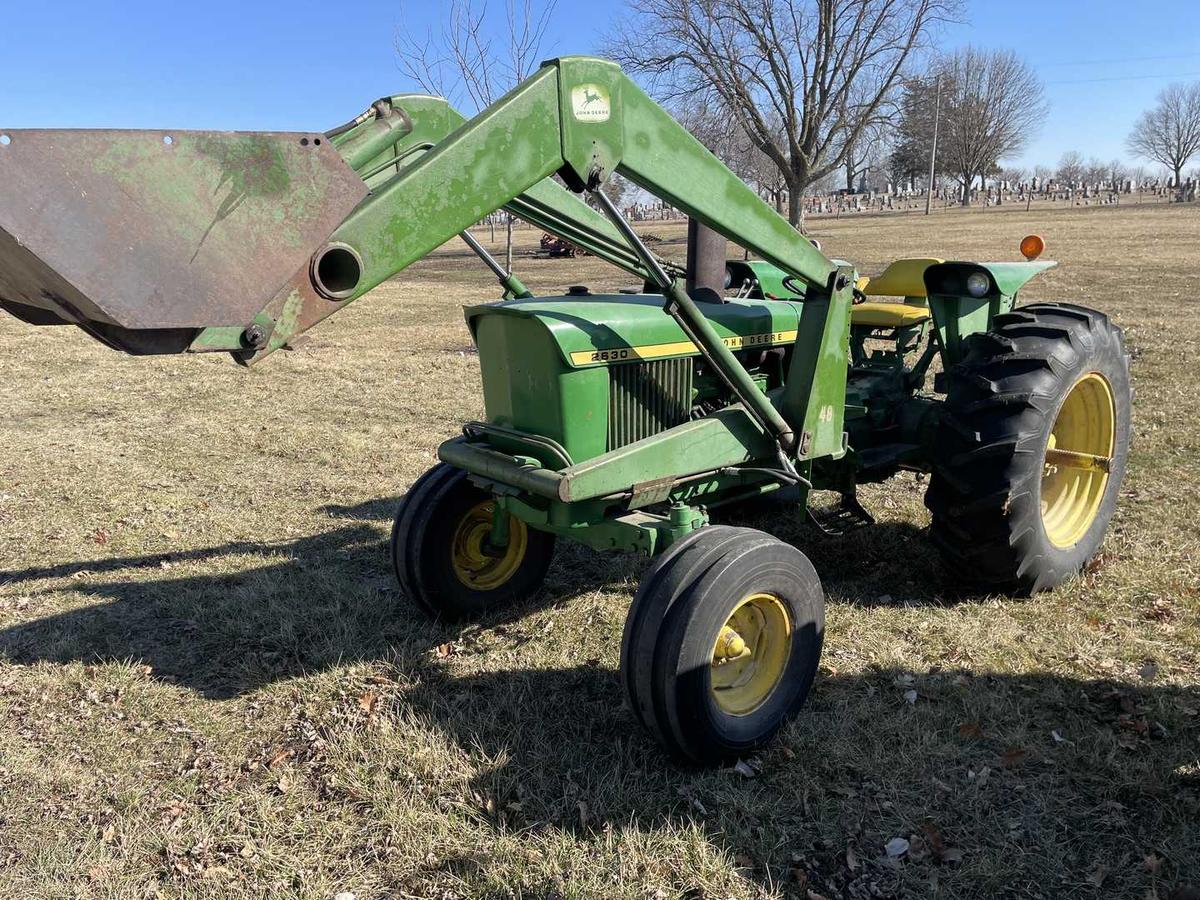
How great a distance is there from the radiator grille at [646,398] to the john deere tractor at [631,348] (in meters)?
0.02

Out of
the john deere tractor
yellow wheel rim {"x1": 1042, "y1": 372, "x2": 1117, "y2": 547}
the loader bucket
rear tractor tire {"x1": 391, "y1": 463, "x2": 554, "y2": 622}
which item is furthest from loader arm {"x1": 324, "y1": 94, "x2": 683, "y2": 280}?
yellow wheel rim {"x1": 1042, "y1": 372, "x2": 1117, "y2": 547}

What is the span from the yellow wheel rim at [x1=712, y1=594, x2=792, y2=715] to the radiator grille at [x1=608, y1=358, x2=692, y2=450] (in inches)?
32.8

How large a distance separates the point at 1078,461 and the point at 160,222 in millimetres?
4273

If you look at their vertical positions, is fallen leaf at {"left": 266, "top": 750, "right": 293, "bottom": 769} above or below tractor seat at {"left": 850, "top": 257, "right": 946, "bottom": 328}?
below

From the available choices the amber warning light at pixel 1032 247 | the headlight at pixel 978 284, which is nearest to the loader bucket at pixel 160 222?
the headlight at pixel 978 284

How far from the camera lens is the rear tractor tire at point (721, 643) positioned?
2.91 metres

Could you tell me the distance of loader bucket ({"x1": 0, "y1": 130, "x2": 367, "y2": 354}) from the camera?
194 centimetres

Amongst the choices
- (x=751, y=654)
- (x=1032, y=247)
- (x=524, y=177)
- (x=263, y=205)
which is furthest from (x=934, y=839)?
(x=1032, y=247)

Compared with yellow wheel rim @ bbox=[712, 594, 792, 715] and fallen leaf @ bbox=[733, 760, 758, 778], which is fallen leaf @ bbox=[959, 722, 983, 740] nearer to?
yellow wheel rim @ bbox=[712, 594, 792, 715]

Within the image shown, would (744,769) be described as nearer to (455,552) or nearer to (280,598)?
(455,552)

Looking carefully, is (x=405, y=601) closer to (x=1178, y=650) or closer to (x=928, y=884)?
(x=928, y=884)

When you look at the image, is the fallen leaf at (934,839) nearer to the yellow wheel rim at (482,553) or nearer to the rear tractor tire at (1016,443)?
the rear tractor tire at (1016,443)

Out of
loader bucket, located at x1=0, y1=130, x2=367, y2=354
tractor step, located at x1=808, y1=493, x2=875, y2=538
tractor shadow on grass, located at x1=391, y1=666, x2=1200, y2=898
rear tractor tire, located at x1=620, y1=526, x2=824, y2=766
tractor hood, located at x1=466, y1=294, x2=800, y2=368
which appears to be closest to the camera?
loader bucket, located at x1=0, y1=130, x2=367, y2=354

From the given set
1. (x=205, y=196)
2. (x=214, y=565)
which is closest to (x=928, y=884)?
(x=205, y=196)
